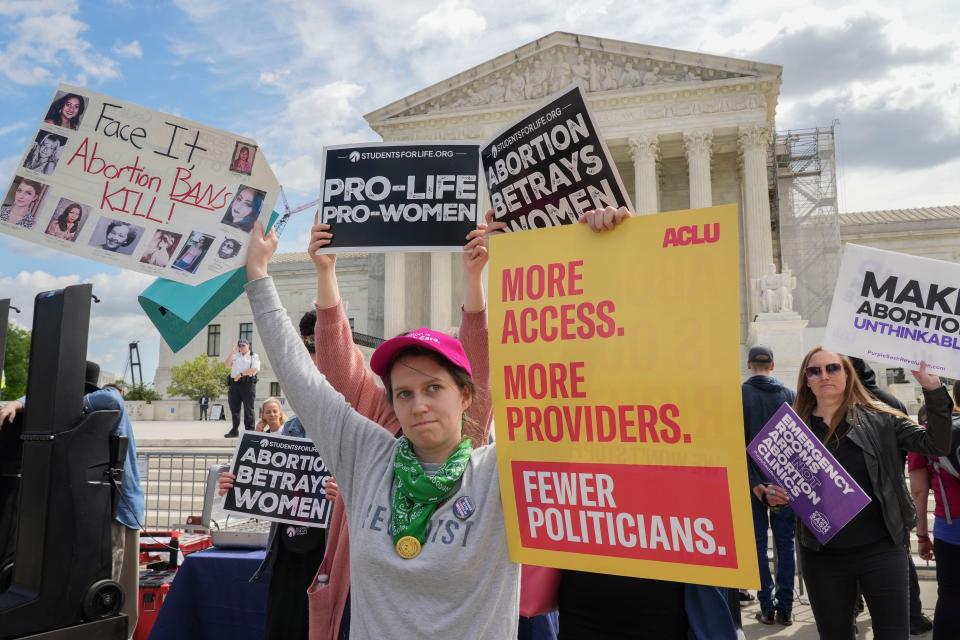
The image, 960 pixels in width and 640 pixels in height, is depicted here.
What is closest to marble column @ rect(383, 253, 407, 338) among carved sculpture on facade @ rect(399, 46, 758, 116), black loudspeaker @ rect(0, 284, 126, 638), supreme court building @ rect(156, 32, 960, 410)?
supreme court building @ rect(156, 32, 960, 410)

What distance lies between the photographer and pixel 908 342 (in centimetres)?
378

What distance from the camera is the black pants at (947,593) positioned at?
12.1 ft

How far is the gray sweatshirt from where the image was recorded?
177 centimetres

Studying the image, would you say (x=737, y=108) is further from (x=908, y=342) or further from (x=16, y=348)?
(x=16, y=348)

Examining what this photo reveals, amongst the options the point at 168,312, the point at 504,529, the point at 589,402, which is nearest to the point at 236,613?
the point at 168,312

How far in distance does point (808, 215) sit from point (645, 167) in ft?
30.6

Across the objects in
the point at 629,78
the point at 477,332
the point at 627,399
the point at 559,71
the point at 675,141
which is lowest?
the point at 627,399

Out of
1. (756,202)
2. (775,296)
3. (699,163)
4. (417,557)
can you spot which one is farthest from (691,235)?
(699,163)

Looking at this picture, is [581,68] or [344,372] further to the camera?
[581,68]

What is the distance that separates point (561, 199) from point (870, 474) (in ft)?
6.81

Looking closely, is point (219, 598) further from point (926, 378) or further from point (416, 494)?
point (926, 378)

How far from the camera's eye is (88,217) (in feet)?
8.58

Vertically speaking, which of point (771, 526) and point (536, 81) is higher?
point (536, 81)

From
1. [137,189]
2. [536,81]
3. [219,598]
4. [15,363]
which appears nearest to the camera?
[137,189]
